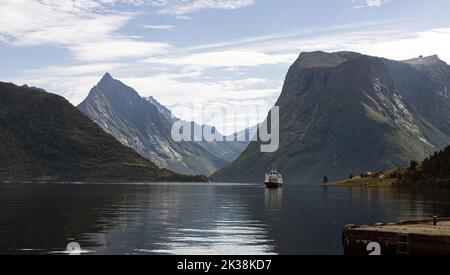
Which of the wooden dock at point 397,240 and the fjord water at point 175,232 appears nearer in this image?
the wooden dock at point 397,240

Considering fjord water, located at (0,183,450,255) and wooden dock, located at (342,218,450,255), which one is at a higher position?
wooden dock, located at (342,218,450,255)

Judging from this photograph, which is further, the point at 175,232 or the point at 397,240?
the point at 175,232

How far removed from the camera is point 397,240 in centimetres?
6512

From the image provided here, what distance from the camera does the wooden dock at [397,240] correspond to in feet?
202

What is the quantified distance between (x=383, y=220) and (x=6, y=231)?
6719 centimetres

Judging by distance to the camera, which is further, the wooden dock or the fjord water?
the fjord water

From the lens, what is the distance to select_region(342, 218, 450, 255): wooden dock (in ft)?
202

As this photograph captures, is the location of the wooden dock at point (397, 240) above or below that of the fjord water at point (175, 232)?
above

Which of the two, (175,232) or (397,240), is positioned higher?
(397,240)
